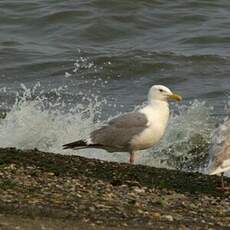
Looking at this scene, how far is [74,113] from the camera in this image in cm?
1427

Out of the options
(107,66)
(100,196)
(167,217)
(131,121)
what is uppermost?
(107,66)

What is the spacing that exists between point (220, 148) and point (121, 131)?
1.95m

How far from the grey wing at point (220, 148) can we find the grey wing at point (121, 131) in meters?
1.52

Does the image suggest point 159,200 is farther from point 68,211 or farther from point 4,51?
point 4,51

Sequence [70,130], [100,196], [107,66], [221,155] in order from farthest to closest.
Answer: [107,66]
[70,130]
[221,155]
[100,196]

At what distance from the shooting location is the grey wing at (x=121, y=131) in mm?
10062

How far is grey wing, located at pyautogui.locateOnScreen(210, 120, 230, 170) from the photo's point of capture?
828cm

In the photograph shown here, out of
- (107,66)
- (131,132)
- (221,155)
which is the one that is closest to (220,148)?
(221,155)

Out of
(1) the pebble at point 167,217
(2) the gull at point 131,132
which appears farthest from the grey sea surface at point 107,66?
(1) the pebble at point 167,217

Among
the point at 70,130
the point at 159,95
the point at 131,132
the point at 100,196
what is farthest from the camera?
the point at 70,130

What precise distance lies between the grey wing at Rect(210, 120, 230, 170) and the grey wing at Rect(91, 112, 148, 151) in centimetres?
152

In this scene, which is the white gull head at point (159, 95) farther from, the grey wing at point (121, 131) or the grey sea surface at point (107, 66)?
the grey sea surface at point (107, 66)

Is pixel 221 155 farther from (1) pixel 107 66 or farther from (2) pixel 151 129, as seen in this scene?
(1) pixel 107 66

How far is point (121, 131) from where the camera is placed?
10.1 meters
